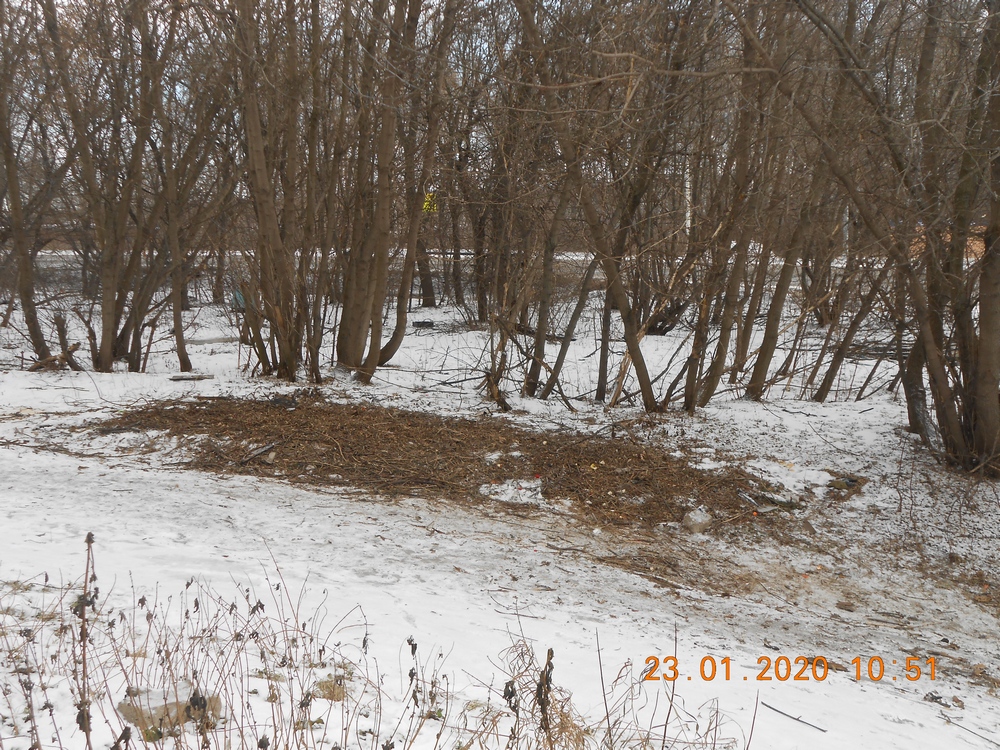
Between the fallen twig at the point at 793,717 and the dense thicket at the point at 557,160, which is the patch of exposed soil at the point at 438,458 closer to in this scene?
the dense thicket at the point at 557,160

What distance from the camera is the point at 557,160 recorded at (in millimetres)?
7820

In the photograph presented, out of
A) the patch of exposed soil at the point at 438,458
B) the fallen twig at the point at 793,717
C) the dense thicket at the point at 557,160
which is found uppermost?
the dense thicket at the point at 557,160

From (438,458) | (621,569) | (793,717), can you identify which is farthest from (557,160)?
(793,717)

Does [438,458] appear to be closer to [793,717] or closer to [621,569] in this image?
[621,569]

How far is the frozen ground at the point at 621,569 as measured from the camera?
132 inches

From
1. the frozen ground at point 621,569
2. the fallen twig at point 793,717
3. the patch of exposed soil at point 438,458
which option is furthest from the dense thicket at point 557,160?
the fallen twig at point 793,717

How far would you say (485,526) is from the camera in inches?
205

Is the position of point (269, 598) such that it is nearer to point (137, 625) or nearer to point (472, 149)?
point (137, 625)

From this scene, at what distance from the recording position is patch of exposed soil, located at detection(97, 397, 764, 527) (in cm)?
569

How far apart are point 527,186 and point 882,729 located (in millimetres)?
6276

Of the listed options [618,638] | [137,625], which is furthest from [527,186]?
[137,625]

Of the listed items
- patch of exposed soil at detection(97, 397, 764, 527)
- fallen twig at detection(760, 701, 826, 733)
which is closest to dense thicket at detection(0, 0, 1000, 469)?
patch of exposed soil at detection(97, 397, 764, 527)

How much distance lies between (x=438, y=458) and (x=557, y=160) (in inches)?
136

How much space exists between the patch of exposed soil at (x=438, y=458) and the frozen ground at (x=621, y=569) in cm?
22
